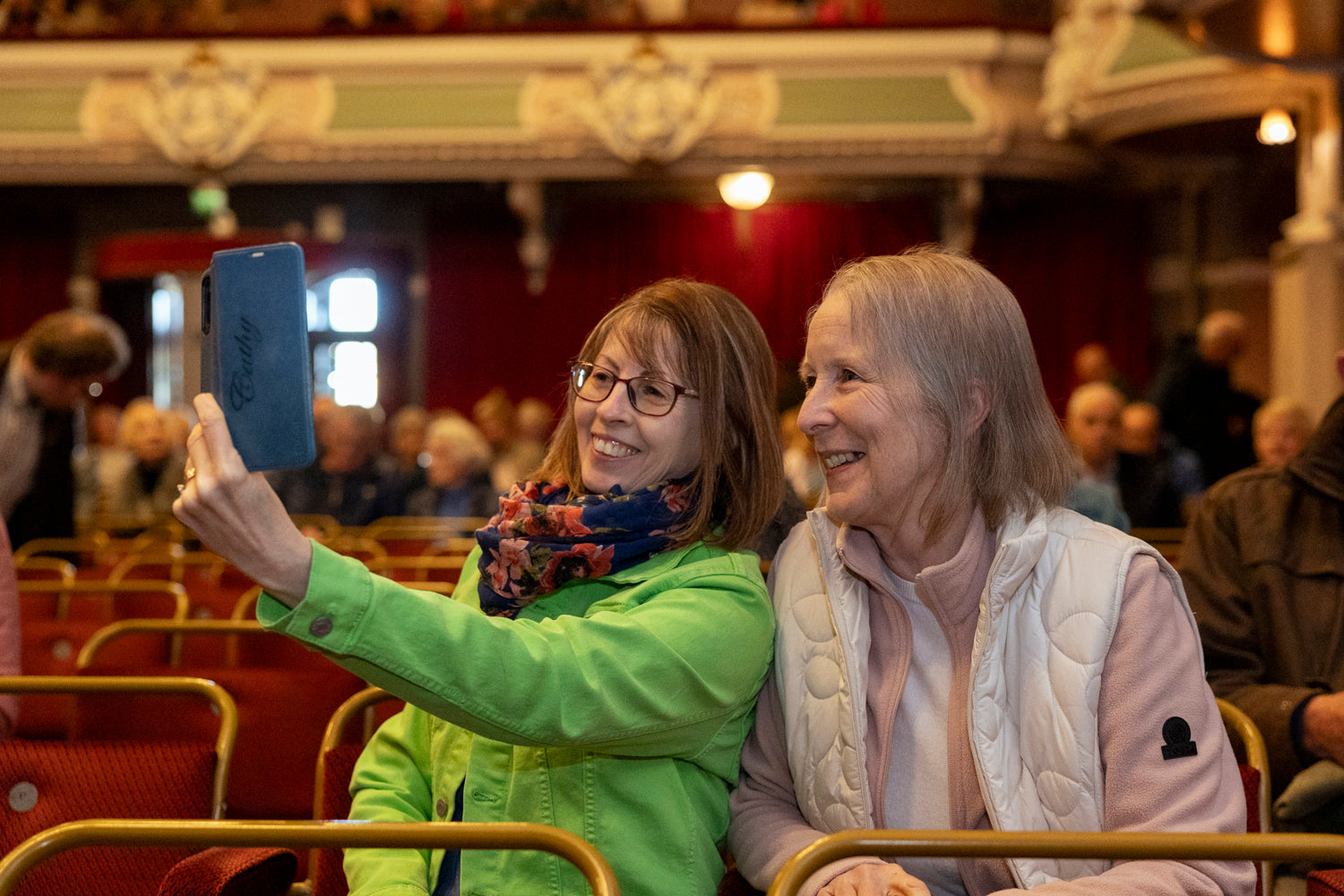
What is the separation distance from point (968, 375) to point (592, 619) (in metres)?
0.58

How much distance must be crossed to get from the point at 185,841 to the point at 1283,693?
5.51 ft

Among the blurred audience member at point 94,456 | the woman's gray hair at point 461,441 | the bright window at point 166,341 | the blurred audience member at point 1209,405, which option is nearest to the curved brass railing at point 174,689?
the woman's gray hair at point 461,441

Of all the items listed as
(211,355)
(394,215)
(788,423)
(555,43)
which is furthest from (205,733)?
(394,215)

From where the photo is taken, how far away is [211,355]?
126 centimetres

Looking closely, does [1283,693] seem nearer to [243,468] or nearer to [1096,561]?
[1096,561]

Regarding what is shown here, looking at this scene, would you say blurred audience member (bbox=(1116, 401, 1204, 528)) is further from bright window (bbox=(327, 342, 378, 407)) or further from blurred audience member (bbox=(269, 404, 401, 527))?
bright window (bbox=(327, 342, 378, 407))

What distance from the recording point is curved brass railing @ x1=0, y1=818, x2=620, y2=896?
1357 mm

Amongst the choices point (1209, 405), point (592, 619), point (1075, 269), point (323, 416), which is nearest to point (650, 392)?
point (592, 619)

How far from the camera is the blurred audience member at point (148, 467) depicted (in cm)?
716

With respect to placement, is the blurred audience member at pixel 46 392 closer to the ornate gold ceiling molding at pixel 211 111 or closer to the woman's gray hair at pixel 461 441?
the woman's gray hair at pixel 461 441

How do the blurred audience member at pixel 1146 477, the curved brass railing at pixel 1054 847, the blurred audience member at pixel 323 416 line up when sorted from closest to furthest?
the curved brass railing at pixel 1054 847, the blurred audience member at pixel 1146 477, the blurred audience member at pixel 323 416

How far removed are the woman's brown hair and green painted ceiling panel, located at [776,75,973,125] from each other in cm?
773

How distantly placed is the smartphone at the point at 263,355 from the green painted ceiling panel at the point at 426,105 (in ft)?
27.7

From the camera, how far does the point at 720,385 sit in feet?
5.88
